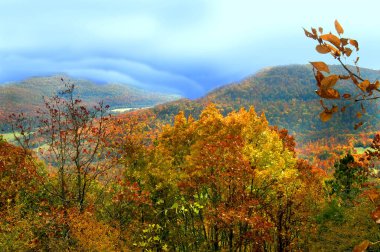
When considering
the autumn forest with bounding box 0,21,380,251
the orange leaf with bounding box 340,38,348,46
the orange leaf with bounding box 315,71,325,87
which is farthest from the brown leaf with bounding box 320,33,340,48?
the autumn forest with bounding box 0,21,380,251

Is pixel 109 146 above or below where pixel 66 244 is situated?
above

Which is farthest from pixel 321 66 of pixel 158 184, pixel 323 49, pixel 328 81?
pixel 158 184

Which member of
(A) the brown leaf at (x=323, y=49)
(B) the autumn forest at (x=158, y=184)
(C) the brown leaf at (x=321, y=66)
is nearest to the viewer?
(C) the brown leaf at (x=321, y=66)

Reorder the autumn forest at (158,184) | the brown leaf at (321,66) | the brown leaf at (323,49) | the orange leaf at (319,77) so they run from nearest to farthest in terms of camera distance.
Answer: the brown leaf at (321,66), the orange leaf at (319,77), the brown leaf at (323,49), the autumn forest at (158,184)

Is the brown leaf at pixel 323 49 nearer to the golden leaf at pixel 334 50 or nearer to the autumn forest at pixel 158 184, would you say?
the golden leaf at pixel 334 50

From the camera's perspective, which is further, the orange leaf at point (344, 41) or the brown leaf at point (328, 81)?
the orange leaf at point (344, 41)

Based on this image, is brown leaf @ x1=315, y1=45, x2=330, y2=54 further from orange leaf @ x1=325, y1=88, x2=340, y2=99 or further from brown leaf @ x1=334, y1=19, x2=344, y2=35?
orange leaf @ x1=325, y1=88, x2=340, y2=99

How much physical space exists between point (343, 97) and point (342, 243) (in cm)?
2693

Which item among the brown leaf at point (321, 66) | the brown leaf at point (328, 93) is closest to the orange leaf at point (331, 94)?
the brown leaf at point (328, 93)

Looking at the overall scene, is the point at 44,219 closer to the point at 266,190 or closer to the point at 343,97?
the point at 266,190

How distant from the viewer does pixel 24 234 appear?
864 inches

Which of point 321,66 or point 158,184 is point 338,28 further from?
point 158,184

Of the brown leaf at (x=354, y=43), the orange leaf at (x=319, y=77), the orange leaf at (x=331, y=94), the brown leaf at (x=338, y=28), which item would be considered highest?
the brown leaf at (x=338, y=28)

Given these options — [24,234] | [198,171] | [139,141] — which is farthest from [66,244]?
[139,141]
